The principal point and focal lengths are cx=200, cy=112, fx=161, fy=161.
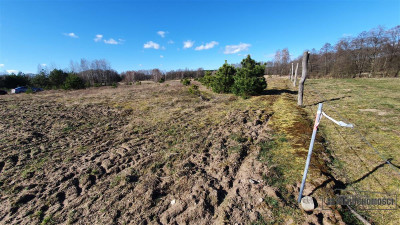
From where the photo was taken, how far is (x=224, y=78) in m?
13.4

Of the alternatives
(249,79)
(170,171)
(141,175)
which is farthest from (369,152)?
(249,79)

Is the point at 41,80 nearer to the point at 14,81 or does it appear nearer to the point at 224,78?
the point at 14,81

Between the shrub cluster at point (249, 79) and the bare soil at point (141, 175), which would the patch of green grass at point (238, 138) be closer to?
the bare soil at point (141, 175)

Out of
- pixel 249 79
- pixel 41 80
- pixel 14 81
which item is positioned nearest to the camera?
pixel 249 79

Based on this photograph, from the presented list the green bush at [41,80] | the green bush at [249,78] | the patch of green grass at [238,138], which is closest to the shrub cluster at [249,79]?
the green bush at [249,78]

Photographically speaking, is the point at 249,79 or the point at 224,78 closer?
the point at 249,79

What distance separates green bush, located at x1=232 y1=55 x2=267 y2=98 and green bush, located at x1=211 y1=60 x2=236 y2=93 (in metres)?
1.58

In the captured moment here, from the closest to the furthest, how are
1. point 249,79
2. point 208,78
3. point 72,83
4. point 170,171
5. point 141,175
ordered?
point 141,175 < point 170,171 < point 249,79 < point 208,78 < point 72,83

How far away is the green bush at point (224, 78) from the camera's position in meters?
13.3

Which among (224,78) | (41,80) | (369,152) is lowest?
(369,152)

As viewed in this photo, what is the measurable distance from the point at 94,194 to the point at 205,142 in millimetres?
3040

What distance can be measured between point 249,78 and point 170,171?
30.8 ft

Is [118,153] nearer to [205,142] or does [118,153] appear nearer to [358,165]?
[205,142]

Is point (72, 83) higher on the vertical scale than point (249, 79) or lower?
higher
